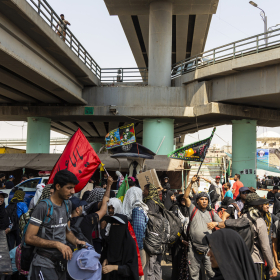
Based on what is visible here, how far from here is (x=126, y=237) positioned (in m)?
3.96

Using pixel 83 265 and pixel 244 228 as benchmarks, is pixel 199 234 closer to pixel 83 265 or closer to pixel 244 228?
pixel 244 228

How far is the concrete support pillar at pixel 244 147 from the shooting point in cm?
1997

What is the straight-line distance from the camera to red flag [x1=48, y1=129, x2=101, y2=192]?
5.33 meters

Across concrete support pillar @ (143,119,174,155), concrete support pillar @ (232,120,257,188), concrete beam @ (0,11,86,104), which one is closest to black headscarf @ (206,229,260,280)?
concrete beam @ (0,11,86,104)

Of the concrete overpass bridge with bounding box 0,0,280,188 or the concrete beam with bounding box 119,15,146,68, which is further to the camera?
the concrete beam with bounding box 119,15,146,68

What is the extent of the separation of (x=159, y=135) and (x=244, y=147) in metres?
5.29

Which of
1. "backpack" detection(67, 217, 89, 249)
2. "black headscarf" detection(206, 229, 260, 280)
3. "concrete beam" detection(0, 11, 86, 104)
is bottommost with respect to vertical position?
"backpack" detection(67, 217, 89, 249)

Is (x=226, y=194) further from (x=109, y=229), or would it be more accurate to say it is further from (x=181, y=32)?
(x=181, y=32)

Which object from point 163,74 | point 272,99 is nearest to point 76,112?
point 163,74

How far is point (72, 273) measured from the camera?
3.33m

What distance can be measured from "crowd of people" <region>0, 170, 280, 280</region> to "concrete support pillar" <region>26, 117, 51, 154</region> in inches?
576

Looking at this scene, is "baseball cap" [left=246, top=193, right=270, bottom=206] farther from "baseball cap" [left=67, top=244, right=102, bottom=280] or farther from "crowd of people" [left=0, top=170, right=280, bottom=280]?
"baseball cap" [left=67, top=244, right=102, bottom=280]

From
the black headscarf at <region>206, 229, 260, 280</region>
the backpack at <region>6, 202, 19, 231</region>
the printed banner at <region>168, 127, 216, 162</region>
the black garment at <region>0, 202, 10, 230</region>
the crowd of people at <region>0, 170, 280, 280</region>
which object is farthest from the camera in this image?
the printed banner at <region>168, 127, 216, 162</region>

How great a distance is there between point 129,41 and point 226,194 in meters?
22.3
